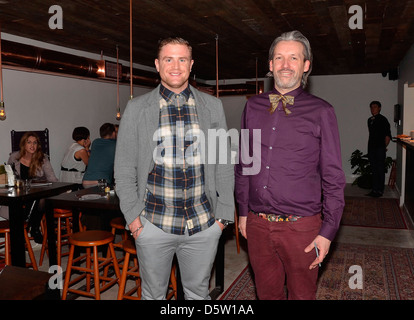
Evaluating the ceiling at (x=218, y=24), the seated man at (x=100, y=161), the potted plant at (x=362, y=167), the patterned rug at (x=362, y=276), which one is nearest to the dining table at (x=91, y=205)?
the patterned rug at (x=362, y=276)

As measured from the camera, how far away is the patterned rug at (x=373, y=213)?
18.8ft

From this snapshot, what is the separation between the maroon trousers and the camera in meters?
1.83

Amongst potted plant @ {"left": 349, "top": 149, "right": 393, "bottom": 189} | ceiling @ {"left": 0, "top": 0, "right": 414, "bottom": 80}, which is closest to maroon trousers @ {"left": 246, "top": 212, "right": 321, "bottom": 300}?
ceiling @ {"left": 0, "top": 0, "right": 414, "bottom": 80}

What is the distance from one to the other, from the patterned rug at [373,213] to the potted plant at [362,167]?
1.30 m

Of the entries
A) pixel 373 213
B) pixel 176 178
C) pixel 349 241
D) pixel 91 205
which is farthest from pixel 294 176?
pixel 373 213

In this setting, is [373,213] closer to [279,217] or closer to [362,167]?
[362,167]

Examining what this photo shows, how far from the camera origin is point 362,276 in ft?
12.3

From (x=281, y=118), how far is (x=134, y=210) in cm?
84

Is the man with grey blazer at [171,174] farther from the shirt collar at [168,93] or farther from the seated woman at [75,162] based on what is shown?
the seated woman at [75,162]

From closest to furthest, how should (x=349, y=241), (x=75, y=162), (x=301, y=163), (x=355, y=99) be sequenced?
(x=301, y=163)
(x=349, y=241)
(x=75, y=162)
(x=355, y=99)

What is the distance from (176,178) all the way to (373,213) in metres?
5.35

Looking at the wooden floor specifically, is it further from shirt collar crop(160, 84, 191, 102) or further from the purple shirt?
shirt collar crop(160, 84, 191, 102)

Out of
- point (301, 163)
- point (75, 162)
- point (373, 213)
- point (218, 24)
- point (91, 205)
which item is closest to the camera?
point (301, 163)
